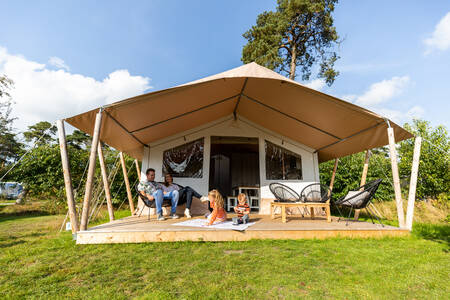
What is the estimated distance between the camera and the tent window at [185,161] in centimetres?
570

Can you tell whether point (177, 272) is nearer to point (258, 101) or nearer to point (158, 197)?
point (158, 197)

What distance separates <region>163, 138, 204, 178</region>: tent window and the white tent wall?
105mm

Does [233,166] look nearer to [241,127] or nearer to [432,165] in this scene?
[241,127]

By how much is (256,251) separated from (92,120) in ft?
10.0

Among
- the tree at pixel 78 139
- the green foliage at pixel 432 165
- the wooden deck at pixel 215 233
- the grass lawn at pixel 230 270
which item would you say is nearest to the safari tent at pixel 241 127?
the wooden deck at pixel 215 233

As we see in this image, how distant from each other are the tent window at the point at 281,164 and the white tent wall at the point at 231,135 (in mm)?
99

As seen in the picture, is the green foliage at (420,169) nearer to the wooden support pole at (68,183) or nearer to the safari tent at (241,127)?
the safari tent at (241,127)

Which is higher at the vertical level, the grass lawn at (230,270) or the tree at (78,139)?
the tree at (78,139)

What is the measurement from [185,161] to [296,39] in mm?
8559

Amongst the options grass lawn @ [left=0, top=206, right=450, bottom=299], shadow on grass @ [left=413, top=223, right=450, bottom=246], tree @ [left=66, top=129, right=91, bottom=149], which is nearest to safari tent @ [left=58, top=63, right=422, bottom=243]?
shadow on grass @ [left=413, top=223, right=450, bottom=246]

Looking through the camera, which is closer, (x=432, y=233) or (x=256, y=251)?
(x=256, y=251)

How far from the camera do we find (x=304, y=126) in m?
5.16

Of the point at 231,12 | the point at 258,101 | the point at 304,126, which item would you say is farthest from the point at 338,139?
the point at 231,12

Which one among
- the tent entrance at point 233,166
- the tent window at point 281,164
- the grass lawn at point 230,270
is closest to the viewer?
the grass lawn at point 230,270
